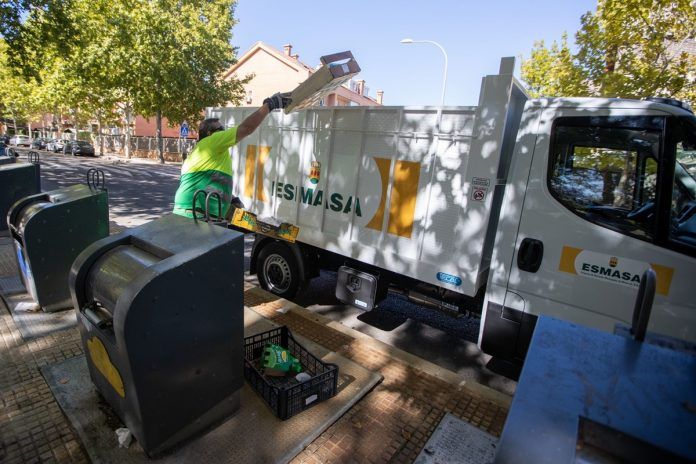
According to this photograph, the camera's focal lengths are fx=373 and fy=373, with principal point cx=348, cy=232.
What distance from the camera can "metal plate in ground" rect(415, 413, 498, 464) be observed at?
2408 mm

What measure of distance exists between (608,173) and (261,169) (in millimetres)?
3810

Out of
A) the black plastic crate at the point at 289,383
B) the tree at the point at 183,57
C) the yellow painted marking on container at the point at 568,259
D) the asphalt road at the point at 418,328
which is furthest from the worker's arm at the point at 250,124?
the tree at the point at 183,57

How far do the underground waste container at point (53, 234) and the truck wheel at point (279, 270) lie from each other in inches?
73.1

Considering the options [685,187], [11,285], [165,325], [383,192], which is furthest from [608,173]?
[11,285]

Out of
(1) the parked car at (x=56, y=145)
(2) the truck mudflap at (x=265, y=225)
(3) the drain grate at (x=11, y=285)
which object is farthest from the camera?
(1) the parked car at (x=56, y=145)

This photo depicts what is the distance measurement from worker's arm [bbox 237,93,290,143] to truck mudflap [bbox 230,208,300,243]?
1.31 metres

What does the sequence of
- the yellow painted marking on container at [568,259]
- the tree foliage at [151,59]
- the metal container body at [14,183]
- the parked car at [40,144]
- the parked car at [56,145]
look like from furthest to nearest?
the parked car at [40,144] < the parked car at [56,145] < the tree foliage at [151,59] < the metal container body at [14,183] < the yellow painted marking on container at [568,259]

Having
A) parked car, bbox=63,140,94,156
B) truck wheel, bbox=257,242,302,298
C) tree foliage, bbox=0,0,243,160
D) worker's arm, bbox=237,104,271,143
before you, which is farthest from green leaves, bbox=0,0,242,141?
worker's arm, bbox=237,104,271,143

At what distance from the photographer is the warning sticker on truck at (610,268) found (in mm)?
2656

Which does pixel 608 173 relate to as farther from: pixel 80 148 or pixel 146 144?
pixel 146 144

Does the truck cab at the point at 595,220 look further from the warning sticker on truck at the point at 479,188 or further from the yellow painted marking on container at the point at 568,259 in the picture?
the warning sticker on truck at the point at 479,188

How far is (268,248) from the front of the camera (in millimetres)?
4996

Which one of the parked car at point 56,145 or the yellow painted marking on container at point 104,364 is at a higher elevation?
the parked car at point 56,145

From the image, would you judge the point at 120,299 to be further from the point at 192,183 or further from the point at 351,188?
the point at 351,188
